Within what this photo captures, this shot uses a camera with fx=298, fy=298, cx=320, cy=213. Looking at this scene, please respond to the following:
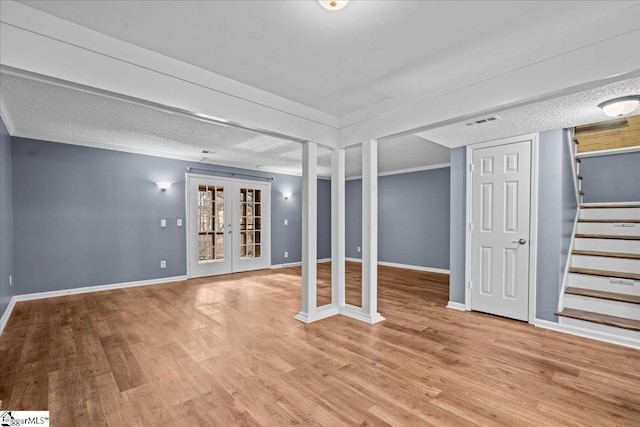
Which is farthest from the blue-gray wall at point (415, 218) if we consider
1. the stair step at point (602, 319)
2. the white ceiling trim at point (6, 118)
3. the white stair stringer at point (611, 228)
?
the white ceiling trim at point (6, 118)

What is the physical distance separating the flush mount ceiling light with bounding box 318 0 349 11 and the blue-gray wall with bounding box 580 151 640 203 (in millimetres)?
5178

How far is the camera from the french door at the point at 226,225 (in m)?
6.18

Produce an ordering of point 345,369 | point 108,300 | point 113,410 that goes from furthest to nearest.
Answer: point 108,300
point 345,369
point 113,410

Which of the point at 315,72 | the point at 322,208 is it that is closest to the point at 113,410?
the point at 315,72

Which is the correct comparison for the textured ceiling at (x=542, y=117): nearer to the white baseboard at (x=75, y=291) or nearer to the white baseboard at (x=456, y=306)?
the white baseboard at (x=456, y=306)

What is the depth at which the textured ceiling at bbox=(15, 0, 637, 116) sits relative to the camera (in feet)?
6.20

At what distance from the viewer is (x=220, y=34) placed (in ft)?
7.13

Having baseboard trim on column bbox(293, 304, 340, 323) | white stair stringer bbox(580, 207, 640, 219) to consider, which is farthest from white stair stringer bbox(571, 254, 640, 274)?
baseboard trim on column bbox(293, 304, 340, 323)

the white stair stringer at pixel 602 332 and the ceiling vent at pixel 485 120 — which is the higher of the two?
the ceiling vent at pixel 485 120

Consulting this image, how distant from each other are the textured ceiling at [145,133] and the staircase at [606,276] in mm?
2492

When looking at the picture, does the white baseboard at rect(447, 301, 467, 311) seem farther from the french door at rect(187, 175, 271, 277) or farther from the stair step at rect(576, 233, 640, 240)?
the french door at rect(187, 175, 271, 277)

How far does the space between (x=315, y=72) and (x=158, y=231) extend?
458cm

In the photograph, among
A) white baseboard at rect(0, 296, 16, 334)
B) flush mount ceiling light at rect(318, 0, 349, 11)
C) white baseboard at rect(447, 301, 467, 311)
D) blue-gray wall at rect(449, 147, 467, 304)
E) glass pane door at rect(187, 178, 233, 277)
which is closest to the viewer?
flush mount ceiling light at rect(318, 0, 349, 11)

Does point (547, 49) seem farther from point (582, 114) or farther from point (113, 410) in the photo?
point (113, 410)
